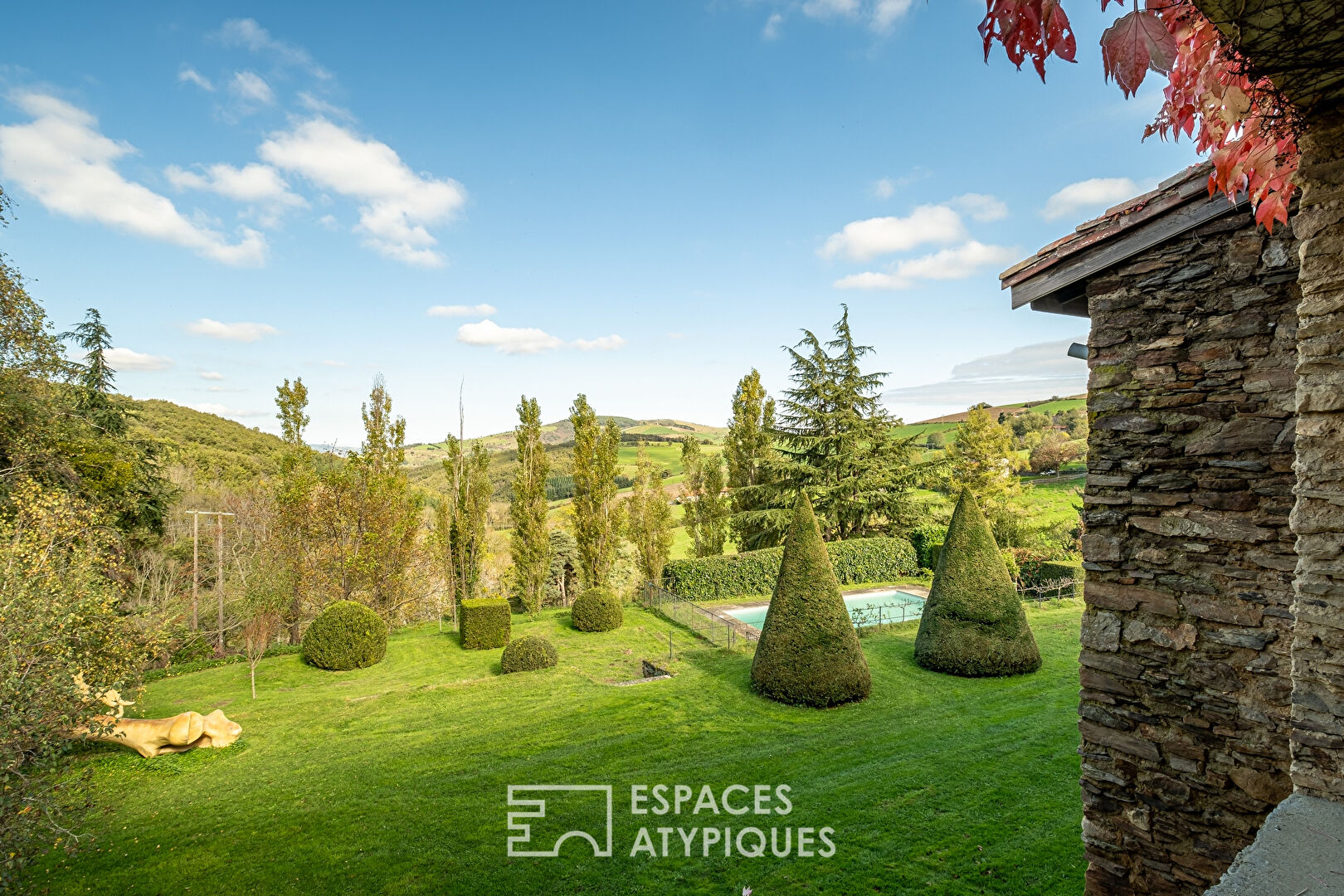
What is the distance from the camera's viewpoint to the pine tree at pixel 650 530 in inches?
857

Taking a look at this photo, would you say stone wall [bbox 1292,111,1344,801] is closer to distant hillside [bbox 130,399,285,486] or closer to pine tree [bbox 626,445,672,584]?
pine tree [bbox 626,445,672,584]

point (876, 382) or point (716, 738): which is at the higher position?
point (876, 382)

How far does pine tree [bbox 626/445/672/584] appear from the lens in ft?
71.4

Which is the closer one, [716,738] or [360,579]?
[716,738]

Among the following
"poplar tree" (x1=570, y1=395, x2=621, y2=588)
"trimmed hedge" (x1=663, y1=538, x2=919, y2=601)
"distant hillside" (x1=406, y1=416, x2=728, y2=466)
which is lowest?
"trimmed hedge" (x1=663, y1=538, x2=919, y2=601)

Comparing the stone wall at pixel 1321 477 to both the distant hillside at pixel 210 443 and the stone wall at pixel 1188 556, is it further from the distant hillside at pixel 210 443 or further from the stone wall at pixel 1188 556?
the distant hillside at pixel 210 443

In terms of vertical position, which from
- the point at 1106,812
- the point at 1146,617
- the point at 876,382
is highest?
the point at 876,382

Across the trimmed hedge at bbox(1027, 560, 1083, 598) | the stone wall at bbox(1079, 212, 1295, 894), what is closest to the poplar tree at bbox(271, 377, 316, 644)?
the stone wall at bbox(1079, 212, 1295, 894)

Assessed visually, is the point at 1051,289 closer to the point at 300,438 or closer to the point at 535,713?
the point at 535,713

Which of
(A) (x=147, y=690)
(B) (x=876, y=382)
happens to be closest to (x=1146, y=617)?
(A) (x=147, y=690)

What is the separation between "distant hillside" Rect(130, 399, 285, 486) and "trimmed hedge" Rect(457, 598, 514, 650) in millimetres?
12606

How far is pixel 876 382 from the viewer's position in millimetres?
24359

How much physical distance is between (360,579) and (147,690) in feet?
18.2

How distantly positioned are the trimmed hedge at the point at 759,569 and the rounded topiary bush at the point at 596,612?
3.35 meters
